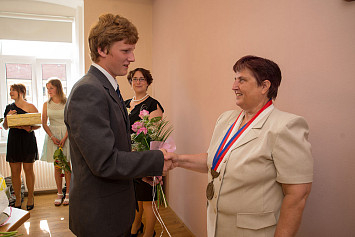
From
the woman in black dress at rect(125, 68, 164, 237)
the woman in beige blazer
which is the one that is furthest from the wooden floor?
the woman in beige blazer

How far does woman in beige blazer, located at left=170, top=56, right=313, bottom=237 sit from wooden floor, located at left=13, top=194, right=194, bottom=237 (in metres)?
1.79

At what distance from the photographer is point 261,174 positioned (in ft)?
3.81

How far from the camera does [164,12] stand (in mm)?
3648

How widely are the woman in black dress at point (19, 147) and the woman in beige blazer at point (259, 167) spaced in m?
3.28

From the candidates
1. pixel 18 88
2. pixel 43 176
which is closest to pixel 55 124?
pixel 18 88

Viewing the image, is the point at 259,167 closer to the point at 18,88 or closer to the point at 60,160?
the point at 60,160

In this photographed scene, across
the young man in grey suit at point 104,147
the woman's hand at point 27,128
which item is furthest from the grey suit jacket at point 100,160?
the woman's hand at point 27,128

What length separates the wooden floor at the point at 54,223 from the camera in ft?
9.67

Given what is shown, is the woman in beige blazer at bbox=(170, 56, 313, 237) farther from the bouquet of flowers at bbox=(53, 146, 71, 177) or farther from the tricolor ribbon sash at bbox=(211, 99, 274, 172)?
the bouquet of flowers at bbox=(53, 146, 71, 177)

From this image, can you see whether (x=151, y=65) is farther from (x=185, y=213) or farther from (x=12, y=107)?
(x=185, y=213)

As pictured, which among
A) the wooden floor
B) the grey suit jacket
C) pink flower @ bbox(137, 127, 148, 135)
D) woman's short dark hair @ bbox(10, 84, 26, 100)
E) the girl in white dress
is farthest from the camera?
the girl in white dress

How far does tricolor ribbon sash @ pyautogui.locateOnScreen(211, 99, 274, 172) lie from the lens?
4.16ft

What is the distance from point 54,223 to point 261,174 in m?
3.08

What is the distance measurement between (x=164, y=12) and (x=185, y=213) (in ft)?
9.25
